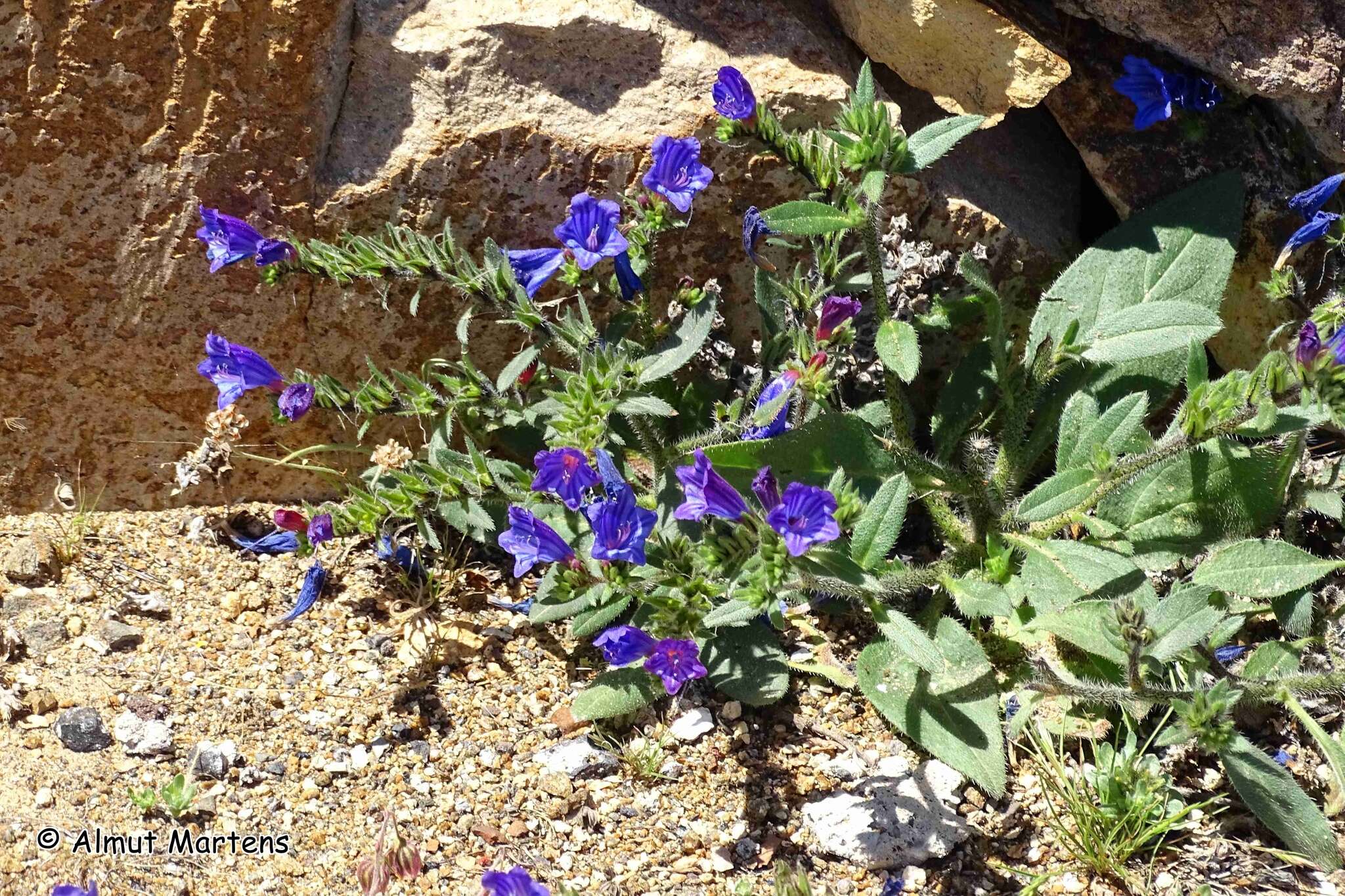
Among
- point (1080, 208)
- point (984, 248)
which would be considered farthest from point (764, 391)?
point (1080, 208)

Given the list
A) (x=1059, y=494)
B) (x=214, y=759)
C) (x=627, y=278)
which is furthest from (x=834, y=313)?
(x=214, y=759)

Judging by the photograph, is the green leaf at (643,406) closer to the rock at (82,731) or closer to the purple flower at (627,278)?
the purple flower at (627,278)

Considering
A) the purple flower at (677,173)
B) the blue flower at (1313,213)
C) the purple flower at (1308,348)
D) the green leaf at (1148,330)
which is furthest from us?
the blue flower at (1313,213)

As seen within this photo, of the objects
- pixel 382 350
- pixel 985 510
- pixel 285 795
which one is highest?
pixel 382 350

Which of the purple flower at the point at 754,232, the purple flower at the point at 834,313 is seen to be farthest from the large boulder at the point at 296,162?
the purple flower at the point at 834,313

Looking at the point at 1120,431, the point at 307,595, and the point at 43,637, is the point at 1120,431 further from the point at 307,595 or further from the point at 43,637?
the point at 43,637

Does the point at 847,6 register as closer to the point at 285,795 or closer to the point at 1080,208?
the point at 1080,208

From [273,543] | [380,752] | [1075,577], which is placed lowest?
[380,752]
